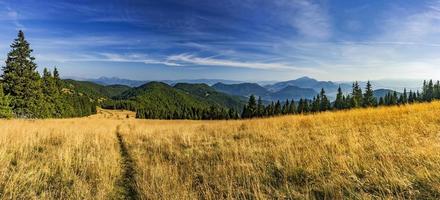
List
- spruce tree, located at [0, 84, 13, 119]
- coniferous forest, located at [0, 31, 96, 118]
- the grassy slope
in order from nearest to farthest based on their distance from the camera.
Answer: the grassy slope < spruce tree, located at [0, 84, 13, 119] < coniferous forest, located at [0, 31, 96, 118]

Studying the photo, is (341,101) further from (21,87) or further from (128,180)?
(128,180)

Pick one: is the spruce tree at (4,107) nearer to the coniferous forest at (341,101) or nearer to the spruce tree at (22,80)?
the spruce tree at (22,80)

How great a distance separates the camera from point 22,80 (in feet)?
146

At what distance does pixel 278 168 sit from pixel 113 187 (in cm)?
326

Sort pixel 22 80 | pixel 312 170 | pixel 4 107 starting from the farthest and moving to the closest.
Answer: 1. pixel 22 80
2. pixel 4 107
3. pixel 312 170

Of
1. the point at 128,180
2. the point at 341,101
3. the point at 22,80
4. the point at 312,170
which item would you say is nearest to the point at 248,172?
the point at 312,170

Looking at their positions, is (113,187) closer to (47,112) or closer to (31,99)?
(31,99)

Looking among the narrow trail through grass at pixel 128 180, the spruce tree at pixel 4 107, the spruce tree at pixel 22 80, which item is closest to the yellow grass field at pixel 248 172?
the narrow trail through grass at pixel 128 180

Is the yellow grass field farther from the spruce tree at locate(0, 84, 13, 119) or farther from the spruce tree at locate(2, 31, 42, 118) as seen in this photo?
the spruce tree at locate(2, 31, 42, 118)

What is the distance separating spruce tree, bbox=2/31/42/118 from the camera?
42656 mm

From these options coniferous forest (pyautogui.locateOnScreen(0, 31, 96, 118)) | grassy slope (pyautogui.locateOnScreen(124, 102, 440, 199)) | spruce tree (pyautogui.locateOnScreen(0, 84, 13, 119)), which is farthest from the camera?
coniferous forest (pyautogui.locateOnScreen(0, 31, 96, 118))

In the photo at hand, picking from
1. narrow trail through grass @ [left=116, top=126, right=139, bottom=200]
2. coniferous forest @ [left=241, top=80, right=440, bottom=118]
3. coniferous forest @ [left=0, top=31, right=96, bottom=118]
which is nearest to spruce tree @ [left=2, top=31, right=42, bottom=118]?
coniferous forest @ [left=0, top=31, right=96, bottom=118]

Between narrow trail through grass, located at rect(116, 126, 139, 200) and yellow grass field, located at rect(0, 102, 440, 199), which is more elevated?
yellow grass field, located at rect(0, 102, 440, 199)

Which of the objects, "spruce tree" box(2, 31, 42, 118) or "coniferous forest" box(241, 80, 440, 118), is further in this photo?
"coniferous forest" box(241, 80, 440, 118)
